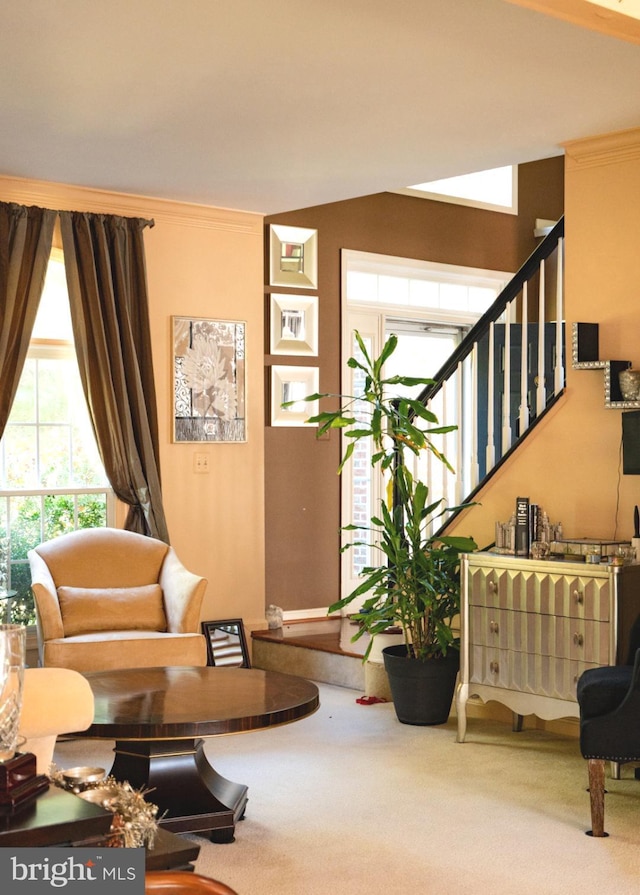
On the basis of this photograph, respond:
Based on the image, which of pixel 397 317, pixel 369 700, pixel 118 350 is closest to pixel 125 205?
pixel 118 350

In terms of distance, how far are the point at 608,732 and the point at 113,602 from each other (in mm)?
2736

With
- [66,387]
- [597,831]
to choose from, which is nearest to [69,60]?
[66,387]

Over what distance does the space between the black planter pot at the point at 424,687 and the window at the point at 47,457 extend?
2065 millimetres

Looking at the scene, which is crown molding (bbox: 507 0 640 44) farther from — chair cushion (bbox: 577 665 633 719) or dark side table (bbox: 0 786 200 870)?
dark side table (bbox: 0 786 200 870)

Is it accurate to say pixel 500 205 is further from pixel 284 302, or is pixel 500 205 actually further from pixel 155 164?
pixel 155 164

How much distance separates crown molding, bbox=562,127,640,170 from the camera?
503cm

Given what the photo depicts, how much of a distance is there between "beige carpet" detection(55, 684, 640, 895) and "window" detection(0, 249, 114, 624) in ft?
4.73

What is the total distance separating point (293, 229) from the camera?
7.25 m

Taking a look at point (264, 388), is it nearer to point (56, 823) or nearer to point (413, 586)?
point (413, 586)

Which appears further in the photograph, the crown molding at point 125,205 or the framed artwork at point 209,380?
the framed artwork at point 209,380

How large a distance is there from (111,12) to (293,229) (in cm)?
360

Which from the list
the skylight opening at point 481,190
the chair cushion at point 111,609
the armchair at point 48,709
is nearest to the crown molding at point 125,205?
the skylight opening at point 481,190

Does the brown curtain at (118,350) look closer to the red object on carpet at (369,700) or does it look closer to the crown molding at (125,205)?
the crown molding at (125,205)

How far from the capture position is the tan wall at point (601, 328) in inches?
199
